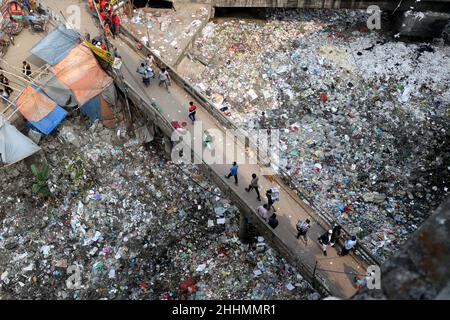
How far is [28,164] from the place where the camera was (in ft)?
48.2

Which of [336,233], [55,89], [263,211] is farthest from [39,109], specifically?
[336,233]

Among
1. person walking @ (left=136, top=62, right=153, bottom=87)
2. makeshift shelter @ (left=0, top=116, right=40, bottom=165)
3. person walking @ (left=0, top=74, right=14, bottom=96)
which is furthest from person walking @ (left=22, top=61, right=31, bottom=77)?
person walking @ (left=136, top=62, right=153, bottom=87)

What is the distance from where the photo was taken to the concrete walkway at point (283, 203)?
1109cm

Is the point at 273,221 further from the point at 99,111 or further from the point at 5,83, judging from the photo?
the point at 5,83

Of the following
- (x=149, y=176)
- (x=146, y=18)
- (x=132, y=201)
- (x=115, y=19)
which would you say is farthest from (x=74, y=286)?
(x=146, y=18)

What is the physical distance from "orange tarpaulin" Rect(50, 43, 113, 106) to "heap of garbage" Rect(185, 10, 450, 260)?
3194 millimetres

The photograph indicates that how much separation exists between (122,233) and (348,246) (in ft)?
20.6

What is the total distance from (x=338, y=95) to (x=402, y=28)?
3748 mm

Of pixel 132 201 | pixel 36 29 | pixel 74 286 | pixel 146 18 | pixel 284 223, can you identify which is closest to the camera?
pixel 284 223

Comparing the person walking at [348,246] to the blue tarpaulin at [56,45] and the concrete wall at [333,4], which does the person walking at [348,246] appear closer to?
the concrete wall at [333,4]

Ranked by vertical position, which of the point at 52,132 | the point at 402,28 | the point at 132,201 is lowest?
the point at 132,201

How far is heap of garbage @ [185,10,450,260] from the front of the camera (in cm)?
1416

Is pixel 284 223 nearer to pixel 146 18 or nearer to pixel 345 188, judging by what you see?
pixel 345 188

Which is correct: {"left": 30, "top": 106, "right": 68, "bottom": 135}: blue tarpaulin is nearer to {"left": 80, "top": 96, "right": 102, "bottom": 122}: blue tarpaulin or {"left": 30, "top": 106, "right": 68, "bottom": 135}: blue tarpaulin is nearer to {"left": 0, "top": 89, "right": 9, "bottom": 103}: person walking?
{"left": 80, "top": 96, "right": 102, "bottom": 122}: blue tarpaulin
